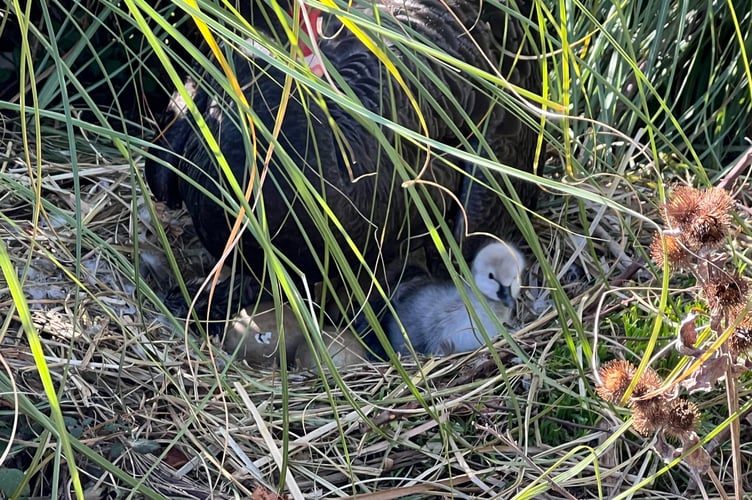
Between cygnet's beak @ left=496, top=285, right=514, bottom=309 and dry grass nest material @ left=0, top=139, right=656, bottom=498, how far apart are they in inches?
4.2

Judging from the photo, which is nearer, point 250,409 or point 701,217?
point 701,217

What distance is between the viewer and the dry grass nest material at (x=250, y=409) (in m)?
1.69

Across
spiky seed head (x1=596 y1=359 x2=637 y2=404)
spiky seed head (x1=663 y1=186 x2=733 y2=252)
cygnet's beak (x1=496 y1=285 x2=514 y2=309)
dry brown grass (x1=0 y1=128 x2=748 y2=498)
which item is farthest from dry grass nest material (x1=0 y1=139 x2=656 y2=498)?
spiky seed head (x1=663 y1=186 x2=733 y2=252)

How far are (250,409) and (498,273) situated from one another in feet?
3.49

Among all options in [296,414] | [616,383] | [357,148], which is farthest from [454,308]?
[616,383]

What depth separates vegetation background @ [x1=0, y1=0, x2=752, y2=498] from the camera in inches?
53.5

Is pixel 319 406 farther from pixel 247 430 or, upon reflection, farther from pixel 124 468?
pixel 124 468

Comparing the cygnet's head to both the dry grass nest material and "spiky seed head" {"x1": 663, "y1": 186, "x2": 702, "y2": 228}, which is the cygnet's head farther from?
"spiky seed head" {"x1": 663, "y1": 186, "x2": 702, "y2": 228}

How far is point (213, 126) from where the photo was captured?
227cm

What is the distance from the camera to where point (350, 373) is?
2.20 m

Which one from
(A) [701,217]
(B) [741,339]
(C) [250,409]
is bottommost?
(C) [250,409]

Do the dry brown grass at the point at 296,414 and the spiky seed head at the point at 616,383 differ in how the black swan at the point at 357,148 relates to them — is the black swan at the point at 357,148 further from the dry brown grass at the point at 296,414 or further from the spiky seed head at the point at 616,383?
the spiky seed head at the point at 616,383

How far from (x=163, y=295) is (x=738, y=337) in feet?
5.81

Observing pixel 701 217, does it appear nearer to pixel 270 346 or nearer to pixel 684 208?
pixel 684 208
